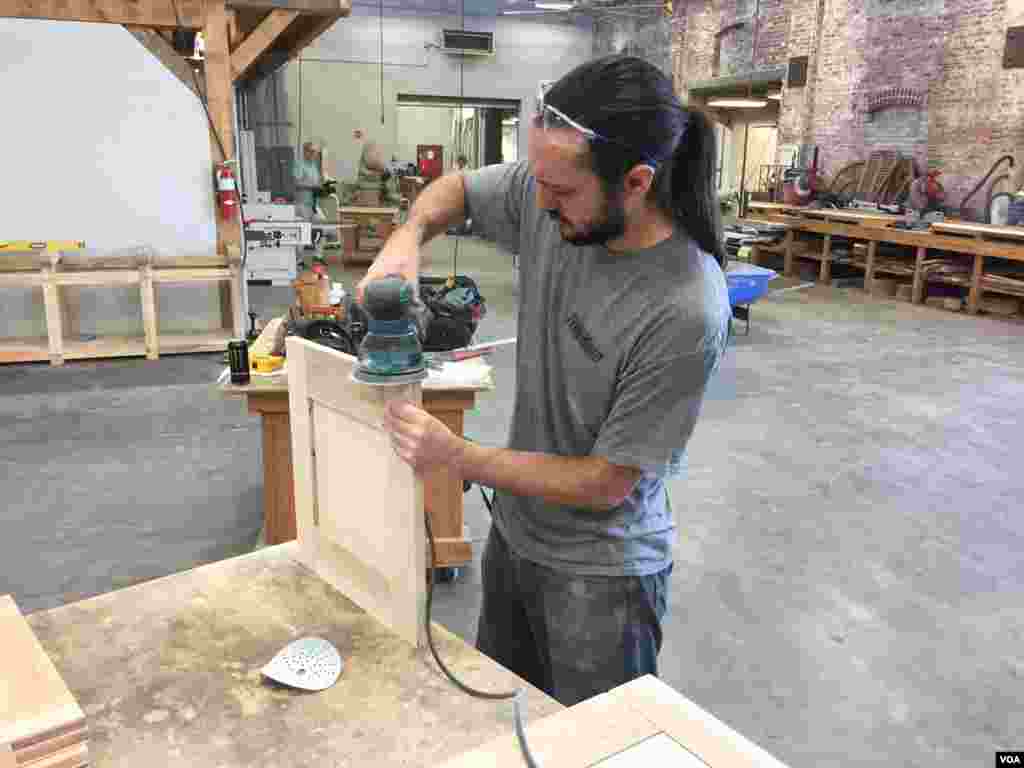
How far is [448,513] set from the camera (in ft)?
8.61

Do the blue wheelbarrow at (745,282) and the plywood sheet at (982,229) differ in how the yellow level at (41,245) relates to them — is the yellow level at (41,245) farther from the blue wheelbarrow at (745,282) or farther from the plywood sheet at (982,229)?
the plywood sheet at (982,229)

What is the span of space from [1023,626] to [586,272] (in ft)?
7.06

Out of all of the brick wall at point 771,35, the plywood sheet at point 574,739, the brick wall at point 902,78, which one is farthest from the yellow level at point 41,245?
the brick wall at point 771,35

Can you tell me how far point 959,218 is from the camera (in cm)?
844

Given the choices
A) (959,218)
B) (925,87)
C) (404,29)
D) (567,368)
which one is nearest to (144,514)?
(567,368)

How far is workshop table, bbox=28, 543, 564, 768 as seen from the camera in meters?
1.00

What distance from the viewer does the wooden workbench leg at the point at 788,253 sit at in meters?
9.71

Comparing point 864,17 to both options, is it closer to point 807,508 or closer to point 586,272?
point 807,508

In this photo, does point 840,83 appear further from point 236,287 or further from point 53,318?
point 53,318

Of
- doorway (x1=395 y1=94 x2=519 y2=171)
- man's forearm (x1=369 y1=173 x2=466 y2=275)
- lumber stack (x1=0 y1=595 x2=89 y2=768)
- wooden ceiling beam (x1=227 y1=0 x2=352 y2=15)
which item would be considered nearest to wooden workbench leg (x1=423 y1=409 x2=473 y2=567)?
man's forearm (x1=369 y1=173 x2=466 y2=275)

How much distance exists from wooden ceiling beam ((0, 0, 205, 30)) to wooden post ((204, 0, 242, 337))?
0.08 metres

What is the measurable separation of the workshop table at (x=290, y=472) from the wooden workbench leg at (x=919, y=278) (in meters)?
6.72

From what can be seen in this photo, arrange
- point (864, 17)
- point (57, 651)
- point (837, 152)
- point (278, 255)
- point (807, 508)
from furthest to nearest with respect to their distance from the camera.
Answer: point (837, 152) < point (864, 17) < point (278, 255) < point (807, 508) < point (57, 651)

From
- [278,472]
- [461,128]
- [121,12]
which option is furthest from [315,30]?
[461,128]
